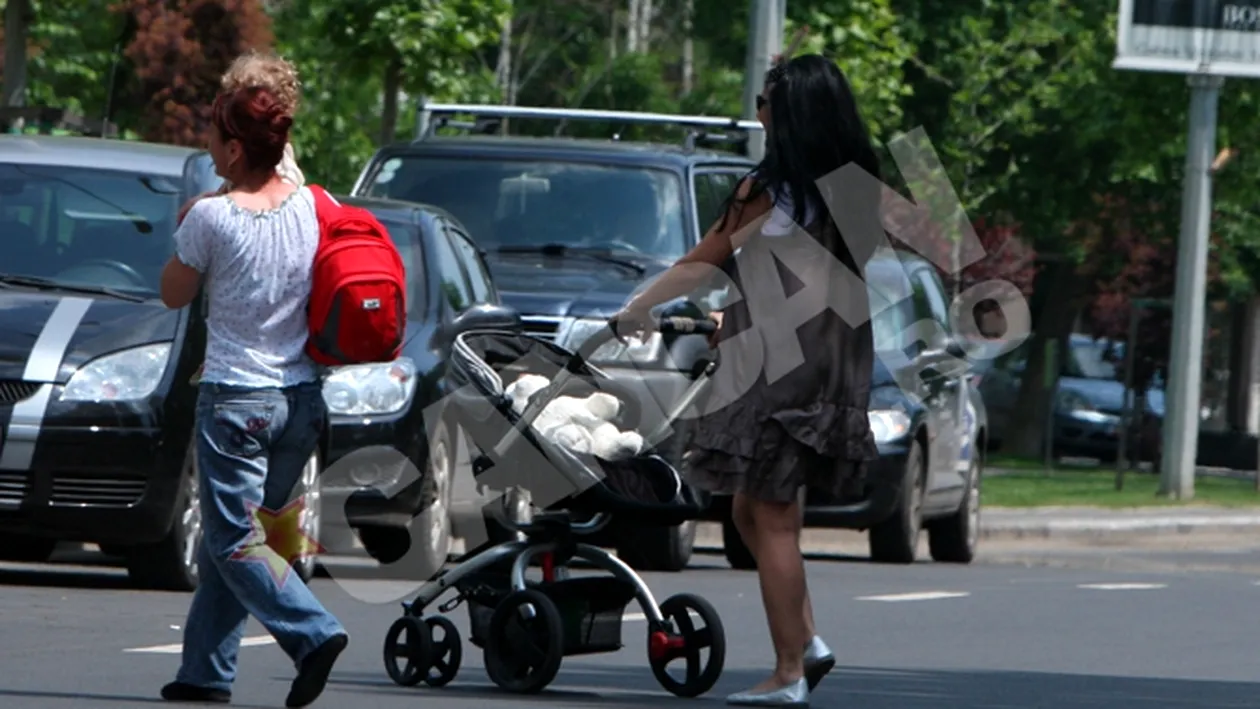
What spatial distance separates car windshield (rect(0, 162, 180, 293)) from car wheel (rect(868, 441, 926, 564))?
16.8 ft

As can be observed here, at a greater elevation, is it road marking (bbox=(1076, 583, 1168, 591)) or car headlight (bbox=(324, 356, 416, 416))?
car headlight (bbox=(324, 356, 416, 416))

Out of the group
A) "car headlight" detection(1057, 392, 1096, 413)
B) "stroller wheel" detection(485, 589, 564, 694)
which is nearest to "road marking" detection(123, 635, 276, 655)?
"stroller wheel" detection(485, 589, 564, 694)

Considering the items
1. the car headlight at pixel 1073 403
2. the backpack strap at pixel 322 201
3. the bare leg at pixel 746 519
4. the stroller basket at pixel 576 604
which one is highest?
the backpack strap at pixel 322 201

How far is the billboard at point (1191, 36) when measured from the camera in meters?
26.0

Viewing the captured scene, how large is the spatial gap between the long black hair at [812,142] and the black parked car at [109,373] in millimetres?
3866

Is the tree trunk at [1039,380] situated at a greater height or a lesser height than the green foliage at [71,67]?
lesser

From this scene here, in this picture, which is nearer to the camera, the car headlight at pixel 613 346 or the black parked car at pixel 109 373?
the black parked car at pixel 109 373

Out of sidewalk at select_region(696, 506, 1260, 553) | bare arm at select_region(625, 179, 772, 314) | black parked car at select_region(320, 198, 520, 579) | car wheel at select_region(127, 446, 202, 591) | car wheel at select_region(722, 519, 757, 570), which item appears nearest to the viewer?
bare arm at select_region(625, 179, 772, 314)

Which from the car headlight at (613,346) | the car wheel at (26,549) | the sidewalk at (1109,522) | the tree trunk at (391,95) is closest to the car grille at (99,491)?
the car wheel at (26,549)

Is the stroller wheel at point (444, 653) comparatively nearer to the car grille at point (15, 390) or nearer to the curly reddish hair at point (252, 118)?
the curly reddish hair at point (252, 118)

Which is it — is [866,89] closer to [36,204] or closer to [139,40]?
[139,40]

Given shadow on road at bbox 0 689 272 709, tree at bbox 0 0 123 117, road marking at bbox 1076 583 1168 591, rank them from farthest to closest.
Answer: tree at bbox 0 0 123 117, road marking at bbox 1076 583 1168 591, shadow on road at bbox 0 689 272 709

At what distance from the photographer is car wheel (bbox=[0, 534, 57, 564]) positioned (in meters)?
12.8

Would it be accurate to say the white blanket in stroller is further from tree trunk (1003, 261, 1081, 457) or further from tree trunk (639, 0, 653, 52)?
tree trunk (639, 0, 653, 52)
